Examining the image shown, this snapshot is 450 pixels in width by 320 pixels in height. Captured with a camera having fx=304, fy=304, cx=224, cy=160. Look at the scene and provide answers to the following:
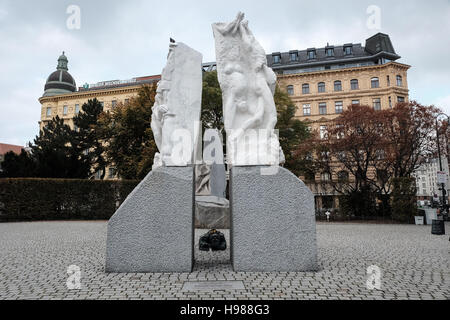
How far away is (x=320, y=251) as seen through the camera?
289 inches

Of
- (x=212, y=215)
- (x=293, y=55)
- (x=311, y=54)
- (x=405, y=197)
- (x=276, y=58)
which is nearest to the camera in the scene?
(x=212, y=215)

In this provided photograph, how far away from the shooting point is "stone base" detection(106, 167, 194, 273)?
504cm

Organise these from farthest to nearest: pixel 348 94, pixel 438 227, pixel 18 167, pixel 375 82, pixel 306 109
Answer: pixel 306 109 < pixel 348 94 < pixel 375 82 < pixel 18 167 < pixel 438 227

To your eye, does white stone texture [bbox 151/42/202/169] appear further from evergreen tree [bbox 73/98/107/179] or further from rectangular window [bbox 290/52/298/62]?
rectangular window [bbox 290/52/298/62]

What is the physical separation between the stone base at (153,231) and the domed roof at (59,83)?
202 ft

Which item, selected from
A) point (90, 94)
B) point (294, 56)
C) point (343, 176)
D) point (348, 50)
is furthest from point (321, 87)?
point (90, 94)

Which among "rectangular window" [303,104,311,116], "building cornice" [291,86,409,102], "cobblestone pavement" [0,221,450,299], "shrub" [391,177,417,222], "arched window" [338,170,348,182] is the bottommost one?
"cobblestone pavement" [0,221,450,299]

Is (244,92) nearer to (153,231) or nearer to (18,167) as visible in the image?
(153,231)

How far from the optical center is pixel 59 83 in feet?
191

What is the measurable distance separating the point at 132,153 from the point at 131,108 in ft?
12.4

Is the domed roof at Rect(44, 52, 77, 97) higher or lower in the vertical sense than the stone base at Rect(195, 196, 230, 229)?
higher

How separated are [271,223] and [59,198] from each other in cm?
1926

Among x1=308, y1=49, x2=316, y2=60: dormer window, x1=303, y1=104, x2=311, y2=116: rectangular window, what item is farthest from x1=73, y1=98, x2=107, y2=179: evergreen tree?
x1=308, y1=49, x2=316, y2=60: dormer window

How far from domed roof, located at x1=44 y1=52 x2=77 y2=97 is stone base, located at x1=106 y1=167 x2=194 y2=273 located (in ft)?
202
